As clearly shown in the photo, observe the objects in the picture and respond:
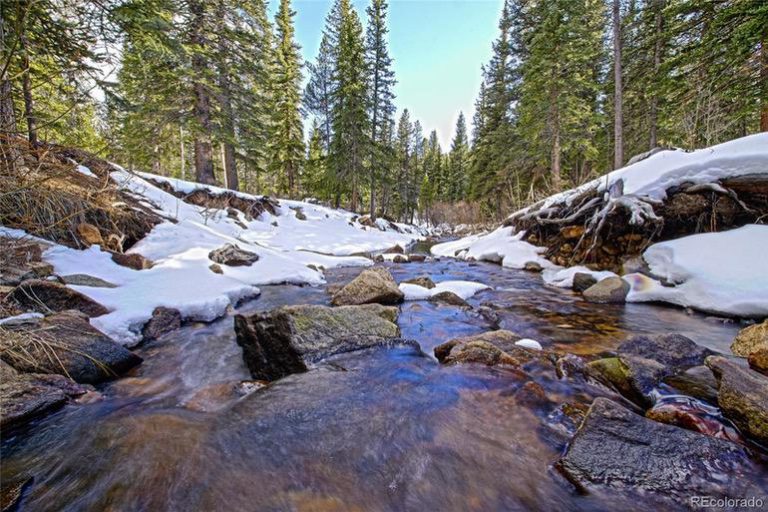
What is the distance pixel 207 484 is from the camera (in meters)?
1.97

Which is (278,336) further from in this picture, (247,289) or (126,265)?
(126,265)

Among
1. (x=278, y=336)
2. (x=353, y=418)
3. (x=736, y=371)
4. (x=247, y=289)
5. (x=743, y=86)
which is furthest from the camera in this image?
(x=743, y=86)

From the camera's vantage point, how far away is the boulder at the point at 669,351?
3375 mm

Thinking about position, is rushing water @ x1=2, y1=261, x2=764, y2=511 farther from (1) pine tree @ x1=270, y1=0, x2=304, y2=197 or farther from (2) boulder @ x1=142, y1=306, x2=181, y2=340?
(1) pine tree @ x1=270, y1=0, x2=304, y2=197

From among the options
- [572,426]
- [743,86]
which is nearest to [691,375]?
[572,426]

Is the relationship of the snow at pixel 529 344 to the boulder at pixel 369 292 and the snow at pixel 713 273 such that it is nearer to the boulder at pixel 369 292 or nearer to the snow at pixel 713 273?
the boulder at pixel 369 292

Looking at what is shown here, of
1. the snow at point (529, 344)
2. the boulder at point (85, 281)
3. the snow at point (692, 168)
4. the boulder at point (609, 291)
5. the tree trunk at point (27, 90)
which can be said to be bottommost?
the snow at point (529, 344)

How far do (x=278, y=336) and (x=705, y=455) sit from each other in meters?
3.73

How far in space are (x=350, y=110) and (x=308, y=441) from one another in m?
21.2

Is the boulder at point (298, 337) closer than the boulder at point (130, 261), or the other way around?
the boulder at point (298, 337)

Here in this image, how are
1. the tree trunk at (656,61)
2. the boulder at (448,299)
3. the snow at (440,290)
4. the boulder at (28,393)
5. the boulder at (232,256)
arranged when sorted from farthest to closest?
the tree trunk at (656,61) < the boulder at (232,256) < the snow at (440,290) < the boulder at (448,299) < the boulder at (28,393)

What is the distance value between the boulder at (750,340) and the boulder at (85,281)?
797cm

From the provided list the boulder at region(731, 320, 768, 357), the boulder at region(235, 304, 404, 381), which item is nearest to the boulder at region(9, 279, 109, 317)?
the boulder at region(235, 304, 404, 381)

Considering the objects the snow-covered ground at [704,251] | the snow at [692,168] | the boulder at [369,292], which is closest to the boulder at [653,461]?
the snow-covered ground at [704,251]
